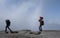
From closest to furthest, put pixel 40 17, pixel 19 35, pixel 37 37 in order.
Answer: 1. pixel 37 37
2. pixel 19 35
3. pixel 40 17

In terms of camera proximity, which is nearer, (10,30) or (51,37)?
(51,37)

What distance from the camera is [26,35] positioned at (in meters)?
13.7

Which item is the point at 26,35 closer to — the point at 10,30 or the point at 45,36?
the point at 45,36

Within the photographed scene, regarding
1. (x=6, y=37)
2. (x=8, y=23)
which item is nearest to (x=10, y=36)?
(x=6, y=37)

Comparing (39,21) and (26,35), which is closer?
(26,35)

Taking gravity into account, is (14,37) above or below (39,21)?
below

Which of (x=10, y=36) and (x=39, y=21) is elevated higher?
(x=39, y=21)

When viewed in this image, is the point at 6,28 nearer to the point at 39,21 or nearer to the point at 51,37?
the point at 39,21

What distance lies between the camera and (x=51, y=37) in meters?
13.5

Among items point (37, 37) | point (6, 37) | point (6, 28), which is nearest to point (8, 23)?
point (6, 28)

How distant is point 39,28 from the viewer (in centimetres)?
1634

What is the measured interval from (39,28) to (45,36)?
3.14 metres

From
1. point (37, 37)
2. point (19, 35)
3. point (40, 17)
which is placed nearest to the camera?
point (37, 37)

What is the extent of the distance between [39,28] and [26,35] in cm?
286
